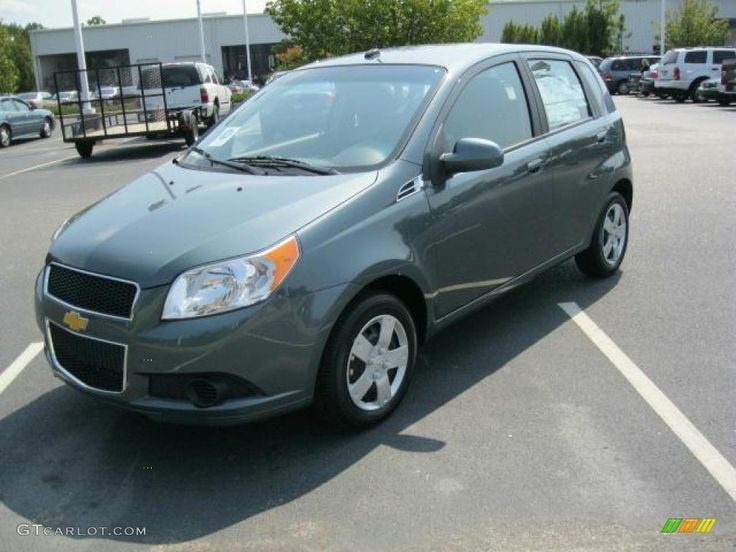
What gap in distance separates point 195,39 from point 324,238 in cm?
8243

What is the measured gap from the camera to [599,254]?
5867 millimetres

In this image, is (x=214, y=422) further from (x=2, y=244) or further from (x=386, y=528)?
(x=2, y=244)

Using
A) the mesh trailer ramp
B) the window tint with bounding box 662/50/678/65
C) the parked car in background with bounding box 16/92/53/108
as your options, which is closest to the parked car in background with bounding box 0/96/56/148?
the mesh trailer ramp

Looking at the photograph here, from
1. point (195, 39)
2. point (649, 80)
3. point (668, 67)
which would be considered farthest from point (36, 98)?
point (668, 67)

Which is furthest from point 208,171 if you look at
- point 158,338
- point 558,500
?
point 558,500

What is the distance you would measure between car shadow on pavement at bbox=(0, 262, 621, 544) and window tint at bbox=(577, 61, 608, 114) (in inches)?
92.5

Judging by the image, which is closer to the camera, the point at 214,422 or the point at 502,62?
the point at 214,422

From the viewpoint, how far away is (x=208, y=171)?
4.30 meters

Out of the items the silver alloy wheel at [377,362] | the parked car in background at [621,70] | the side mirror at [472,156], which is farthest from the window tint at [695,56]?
the silver alloy wheel at [377,362]

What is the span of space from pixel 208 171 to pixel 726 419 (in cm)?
296

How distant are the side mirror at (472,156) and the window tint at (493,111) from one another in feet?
0.71

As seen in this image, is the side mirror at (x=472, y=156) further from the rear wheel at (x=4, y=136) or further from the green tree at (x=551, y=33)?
the green tree at (x=551, y=33)

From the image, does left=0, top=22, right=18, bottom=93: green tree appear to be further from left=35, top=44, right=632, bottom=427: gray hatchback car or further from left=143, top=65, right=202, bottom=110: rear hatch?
left=35, top=44, right=632, bottom=427: gray hatchback car

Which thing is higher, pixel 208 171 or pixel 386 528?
pixel 208 171
